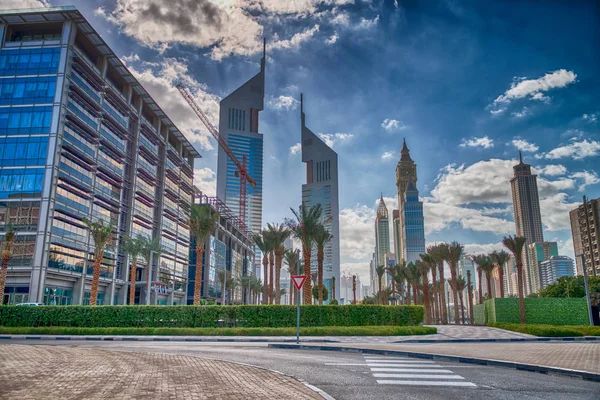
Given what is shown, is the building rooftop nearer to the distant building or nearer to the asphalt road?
the asphalt road

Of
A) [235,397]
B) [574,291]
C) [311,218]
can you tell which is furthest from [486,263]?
[235,397]

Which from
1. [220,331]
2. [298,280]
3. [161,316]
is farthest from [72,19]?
[298,280]

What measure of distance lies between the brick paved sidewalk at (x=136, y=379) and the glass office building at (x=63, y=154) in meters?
35.6

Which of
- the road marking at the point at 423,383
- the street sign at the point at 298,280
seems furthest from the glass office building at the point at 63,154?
the road marking at the point at 423,383

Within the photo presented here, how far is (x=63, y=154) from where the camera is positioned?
197 ft

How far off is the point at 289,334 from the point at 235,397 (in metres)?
21.7

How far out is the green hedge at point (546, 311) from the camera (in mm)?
40812

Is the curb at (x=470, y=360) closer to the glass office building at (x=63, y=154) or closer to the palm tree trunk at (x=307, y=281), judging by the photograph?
the palm tree trunk at (x=307, y=281)

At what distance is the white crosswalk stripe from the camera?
9992mm

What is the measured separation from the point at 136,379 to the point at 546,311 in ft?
137

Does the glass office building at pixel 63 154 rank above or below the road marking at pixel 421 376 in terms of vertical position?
above

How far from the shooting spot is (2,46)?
204 feet

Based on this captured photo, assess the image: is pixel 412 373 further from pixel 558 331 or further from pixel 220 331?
pixel 558 331

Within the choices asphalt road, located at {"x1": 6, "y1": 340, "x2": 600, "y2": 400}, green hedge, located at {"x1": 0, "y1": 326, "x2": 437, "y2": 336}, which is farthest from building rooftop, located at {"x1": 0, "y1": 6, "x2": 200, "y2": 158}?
asphalt road, located at {"x1": 6, "y1": 340, "x2": 600, "y2": 400}
